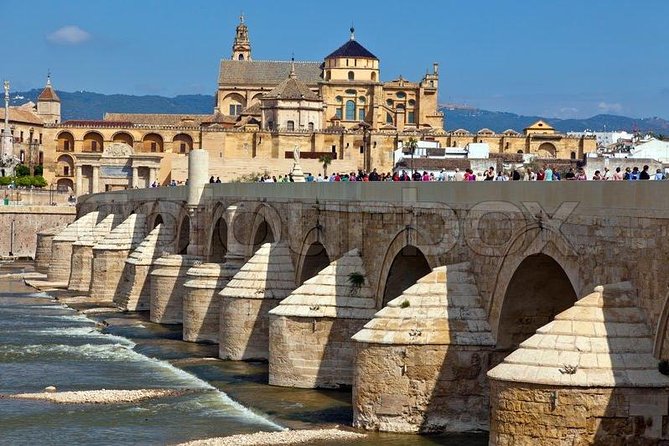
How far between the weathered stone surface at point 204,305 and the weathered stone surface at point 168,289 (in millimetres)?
5117

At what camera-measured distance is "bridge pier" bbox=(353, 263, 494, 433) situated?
24.0 m

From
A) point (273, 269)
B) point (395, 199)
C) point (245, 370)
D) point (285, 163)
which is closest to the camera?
point (395, 199)

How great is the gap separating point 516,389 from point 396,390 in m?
4.96

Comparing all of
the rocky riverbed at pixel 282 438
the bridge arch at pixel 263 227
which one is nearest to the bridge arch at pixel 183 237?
the bridge arch at pixel 263 227

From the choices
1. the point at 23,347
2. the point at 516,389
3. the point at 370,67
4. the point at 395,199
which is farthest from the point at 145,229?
the point at 370,67

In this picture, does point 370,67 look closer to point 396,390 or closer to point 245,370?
point 245,370

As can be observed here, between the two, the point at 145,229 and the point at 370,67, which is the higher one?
the point at 370,67

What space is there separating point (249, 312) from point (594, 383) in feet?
57.1

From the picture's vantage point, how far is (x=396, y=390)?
24.1 metres

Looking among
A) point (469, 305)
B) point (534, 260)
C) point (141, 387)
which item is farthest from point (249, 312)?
point (534, 260)

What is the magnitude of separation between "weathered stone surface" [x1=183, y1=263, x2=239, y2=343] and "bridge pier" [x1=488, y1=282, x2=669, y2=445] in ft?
70.4

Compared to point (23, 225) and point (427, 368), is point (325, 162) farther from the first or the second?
point (427, 368)

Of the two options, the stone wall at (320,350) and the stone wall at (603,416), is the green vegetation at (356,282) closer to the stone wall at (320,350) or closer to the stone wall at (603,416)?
the stone wall at (320,350)

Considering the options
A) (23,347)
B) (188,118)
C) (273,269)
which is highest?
(188,118)
